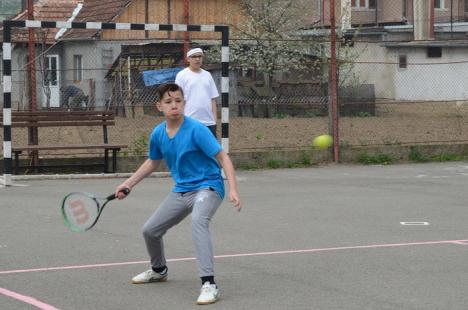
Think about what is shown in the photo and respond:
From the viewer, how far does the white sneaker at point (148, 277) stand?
27.9 ft

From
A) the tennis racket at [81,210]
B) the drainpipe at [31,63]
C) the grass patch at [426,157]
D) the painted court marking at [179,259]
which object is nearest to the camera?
the painted court marking at [179,259]

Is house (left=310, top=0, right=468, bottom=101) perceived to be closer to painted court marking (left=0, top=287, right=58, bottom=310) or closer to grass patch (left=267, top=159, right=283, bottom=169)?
grass patch (left=267, top=159, right=283, bottom=169)

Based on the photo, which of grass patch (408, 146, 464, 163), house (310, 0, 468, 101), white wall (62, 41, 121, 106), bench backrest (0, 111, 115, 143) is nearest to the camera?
bench backrest (0, 111, 115, 143)

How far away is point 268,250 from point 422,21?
3289cm

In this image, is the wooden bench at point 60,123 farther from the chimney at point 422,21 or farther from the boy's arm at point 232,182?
the chimney at point 422,21

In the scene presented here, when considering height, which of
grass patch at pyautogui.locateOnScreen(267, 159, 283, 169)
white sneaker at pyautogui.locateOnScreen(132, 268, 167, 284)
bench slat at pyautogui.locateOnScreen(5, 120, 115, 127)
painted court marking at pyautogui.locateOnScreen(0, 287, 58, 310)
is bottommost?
painted court marking at pyautogui.locateOnScreen(0, 287, 58, 310)

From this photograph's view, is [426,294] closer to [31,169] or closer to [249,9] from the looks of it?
[31,169]

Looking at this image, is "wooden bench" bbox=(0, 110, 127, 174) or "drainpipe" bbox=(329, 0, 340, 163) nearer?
"wooden bench" bbox=(0, 110, 127, 174)

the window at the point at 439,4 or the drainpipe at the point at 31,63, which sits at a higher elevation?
the window at the point at 439,4

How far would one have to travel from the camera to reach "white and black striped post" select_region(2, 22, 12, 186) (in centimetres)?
1550

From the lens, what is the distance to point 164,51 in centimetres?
3041

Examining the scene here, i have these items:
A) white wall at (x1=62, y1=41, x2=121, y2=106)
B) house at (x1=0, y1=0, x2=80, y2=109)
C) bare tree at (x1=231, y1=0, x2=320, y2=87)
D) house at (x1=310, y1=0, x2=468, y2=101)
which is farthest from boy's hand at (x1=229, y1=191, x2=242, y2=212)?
white wall at (x1=62, y1=41, x2=121, y2=106)

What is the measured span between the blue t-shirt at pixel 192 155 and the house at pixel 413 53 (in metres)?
18.5

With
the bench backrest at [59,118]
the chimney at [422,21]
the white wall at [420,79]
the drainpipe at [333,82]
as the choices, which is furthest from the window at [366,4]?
the bench backrest at [59,118]
